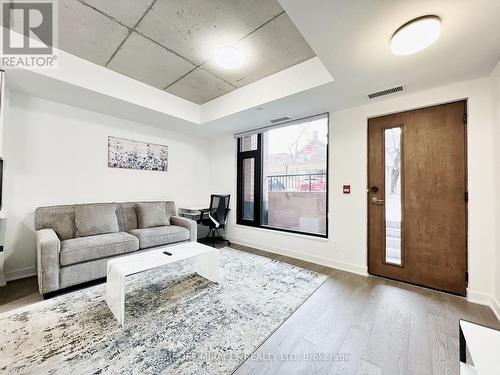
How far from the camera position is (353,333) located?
1.70 metres

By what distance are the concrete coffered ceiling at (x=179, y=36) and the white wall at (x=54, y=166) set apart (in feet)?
3.55

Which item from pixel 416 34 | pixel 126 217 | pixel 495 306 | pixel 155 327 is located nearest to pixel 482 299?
pixel 495 306

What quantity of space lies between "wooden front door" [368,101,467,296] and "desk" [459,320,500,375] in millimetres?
1809

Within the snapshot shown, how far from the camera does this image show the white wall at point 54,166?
8.75ft

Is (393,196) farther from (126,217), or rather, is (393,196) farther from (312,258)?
(126,217)

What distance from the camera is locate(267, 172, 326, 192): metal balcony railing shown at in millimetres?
3503

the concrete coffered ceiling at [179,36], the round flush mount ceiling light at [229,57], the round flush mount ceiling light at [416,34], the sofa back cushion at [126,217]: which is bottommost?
the sofa back cushion at [126,217]

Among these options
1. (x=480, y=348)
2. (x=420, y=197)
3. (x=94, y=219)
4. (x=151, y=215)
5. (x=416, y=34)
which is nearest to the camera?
(x=480, y=348)

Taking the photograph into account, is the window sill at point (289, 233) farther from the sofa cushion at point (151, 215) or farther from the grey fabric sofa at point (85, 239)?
the sofa cushion at point (151, 215)

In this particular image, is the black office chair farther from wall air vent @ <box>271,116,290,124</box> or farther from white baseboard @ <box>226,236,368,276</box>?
wall air vent @ <box>271,116,290,124</box>

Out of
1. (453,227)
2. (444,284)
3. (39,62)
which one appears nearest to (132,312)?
(39,62)

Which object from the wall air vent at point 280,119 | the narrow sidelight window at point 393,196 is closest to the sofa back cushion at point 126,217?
the wall air vent at point 280,119

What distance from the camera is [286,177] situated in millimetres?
3961

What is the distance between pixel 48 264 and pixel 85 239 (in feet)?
1.57
